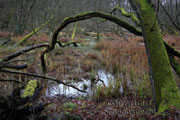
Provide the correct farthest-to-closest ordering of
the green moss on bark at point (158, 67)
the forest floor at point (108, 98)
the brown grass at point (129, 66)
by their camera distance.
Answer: the brown grass at point (129, 66) → the forest floor at point (108, 98) → the green moss on bark at point (158, 67)

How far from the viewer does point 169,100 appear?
199 centimetres

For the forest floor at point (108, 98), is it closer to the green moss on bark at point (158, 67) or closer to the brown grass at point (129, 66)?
the brown grass at point (129, 66)

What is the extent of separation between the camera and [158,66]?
2.10 meters

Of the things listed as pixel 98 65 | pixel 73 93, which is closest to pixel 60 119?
pixel 73 93

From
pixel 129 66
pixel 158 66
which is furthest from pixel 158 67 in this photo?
pixel 129 66

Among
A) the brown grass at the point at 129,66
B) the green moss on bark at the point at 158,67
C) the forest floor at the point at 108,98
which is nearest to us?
the green moss on bark at the point at 158,67

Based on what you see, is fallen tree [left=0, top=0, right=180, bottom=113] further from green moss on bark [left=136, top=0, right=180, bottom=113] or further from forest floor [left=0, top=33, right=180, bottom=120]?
forest floor [left=0, top=33, right=180, bottom=120]

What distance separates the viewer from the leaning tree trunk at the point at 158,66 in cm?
200

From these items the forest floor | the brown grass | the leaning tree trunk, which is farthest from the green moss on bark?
the brown grass

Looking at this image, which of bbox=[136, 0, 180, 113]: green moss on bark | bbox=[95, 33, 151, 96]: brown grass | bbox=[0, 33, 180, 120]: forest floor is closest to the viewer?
bbox=[136, 0, 180, 113]: green moss on bark

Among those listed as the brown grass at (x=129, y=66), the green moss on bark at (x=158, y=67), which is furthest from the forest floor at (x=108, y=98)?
the green moss on bark at (x=158, y=67)

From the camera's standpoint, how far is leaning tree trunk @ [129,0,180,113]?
2.00 metres

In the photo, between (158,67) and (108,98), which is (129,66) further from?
(158,67)

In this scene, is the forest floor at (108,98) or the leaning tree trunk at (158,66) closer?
the leaning tree trunk at (158,66)
